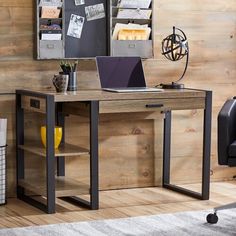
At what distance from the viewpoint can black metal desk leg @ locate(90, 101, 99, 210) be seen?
439 cm

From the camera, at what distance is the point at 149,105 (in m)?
4.54

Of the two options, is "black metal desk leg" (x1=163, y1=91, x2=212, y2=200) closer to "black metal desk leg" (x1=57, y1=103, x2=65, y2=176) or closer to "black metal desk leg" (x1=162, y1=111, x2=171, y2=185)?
"black metal desk leg" (x1=162, y1=111, x2=171, y2=185)

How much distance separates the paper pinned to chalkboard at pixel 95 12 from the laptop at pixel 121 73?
1.07 ft

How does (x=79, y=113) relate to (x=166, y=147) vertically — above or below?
above

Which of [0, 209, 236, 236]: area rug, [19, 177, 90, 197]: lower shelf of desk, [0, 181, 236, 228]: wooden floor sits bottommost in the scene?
[0, 181, 236, 228]: wooden floor

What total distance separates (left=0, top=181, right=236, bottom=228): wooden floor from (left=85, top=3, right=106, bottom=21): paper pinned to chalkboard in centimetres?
124

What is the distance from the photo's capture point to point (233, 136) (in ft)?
13.5

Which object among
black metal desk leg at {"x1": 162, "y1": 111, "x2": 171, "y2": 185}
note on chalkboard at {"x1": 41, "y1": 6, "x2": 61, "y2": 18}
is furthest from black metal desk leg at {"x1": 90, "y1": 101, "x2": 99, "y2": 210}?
black metal desk leg at {"x1": 162, "y1": 111, "x2": 171, "y2": 185}

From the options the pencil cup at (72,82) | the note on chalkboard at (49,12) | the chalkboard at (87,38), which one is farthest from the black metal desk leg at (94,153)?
the note on chalkboard at (49,12)

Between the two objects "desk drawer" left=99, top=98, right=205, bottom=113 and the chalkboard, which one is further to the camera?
the chalkboard

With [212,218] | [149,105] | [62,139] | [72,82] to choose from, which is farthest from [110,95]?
[212,218]

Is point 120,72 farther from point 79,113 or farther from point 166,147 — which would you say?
point 166,147

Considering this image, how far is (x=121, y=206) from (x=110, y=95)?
2.44 ft

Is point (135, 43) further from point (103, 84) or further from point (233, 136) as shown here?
point (233, 136)
